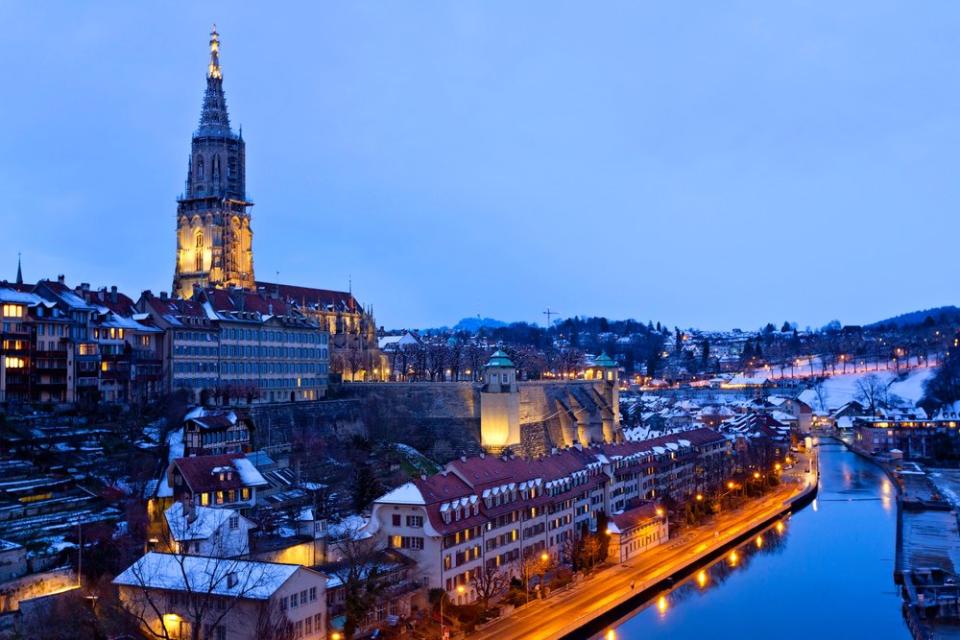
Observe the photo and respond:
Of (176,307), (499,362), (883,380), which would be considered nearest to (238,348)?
(176,307)

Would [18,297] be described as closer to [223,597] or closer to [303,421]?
[303,421]

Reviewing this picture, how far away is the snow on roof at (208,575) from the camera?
2559 cm

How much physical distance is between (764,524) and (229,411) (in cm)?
3058

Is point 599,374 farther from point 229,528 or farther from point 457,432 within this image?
point 229,528

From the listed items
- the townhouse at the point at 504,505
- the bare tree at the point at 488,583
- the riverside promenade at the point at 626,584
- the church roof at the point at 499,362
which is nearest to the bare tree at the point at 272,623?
the riverside promenade at the point at 626,584

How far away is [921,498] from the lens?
195ft

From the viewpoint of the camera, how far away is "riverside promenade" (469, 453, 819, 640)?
31.1 meters

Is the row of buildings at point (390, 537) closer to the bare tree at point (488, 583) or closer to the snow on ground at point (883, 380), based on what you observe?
the bare tree at point (488, 583)

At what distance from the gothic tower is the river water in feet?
148

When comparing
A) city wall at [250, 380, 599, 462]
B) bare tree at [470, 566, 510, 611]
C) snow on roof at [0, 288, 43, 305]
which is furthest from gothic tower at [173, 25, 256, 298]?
bare tree at [470, 566, 510, 611]

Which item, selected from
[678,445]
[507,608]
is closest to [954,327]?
[678,445]

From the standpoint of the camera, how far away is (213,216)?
74.2 m

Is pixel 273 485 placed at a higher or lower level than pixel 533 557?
higher

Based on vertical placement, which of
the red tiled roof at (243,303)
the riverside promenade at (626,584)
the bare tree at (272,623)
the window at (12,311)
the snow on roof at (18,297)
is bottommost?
the riverside promenade at (626,584)
